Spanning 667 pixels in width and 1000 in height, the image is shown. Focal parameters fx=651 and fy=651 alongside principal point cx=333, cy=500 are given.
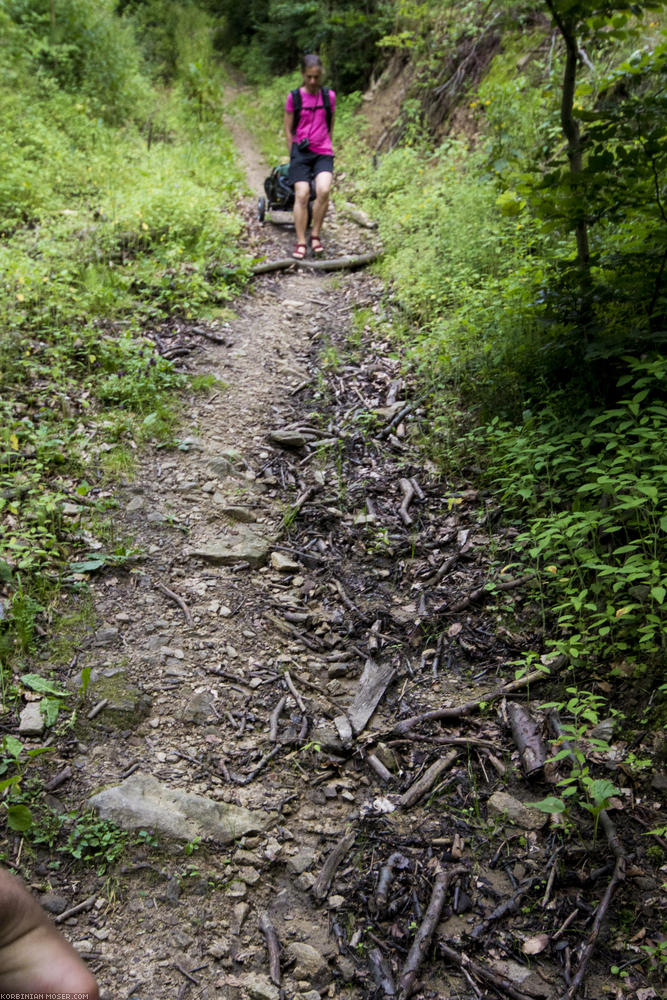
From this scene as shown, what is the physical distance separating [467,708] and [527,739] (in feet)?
1.11

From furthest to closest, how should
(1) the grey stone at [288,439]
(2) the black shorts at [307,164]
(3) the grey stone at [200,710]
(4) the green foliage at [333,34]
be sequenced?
(4) the green foliage at [333,34], (2) the black shorts at [307,164], (1) the grey stone at [288,439], (3) the grey stone at [200,710]

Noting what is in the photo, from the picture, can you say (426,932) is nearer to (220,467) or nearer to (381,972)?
(381,972)

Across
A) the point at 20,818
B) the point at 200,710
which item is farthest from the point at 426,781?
the point at 20,818

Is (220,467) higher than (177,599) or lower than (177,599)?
higher

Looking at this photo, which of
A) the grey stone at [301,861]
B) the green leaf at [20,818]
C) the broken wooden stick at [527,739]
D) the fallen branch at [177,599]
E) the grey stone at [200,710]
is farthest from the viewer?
the fallen branch at [177,599]

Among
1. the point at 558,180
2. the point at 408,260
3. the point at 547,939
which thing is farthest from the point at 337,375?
the point at 547,939

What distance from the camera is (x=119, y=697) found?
327 centimetres

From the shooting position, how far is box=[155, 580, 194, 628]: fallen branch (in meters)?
3.85

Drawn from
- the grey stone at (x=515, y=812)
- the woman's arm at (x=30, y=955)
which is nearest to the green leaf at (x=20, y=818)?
the woman's arm at (x=30, y=955)

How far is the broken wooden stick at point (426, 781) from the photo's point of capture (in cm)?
288

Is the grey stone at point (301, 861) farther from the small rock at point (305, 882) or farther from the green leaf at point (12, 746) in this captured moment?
the green leaf at point (12, 746)

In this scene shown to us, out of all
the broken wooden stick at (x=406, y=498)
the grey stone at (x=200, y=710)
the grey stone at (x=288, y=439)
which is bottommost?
the grey stone at (x=200, y=710)

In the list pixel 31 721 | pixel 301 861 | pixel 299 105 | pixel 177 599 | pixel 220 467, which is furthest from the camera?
pixel 299 105

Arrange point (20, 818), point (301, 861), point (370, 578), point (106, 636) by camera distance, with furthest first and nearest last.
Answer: point (370, 578) < point (106, 636) < point (301, 861) < point (20, 818)
